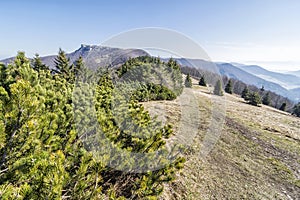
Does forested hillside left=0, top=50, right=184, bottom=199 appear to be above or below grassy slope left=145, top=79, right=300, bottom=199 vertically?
above

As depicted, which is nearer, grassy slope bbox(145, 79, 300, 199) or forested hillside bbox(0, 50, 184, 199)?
forested hillside bbox(0, 50, 184, 199)

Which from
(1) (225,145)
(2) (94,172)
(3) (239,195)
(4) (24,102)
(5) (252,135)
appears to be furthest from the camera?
(5) (252,135)

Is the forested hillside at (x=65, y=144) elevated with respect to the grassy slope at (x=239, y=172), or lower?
elevated

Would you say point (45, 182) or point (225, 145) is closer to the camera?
point (45, 182)

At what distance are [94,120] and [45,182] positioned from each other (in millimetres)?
2521

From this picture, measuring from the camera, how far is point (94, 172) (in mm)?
3662

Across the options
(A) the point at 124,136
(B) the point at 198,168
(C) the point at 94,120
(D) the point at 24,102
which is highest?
(D) the point at 24,102

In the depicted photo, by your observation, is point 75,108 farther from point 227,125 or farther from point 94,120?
point 227,125

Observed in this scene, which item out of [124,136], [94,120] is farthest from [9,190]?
[124,136]

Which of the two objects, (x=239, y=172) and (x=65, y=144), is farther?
(x=239, y=172)

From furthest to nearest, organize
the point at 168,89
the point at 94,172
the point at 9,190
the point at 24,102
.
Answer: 1. the point at 168,89
2. the point at 94,172
3. the point at 24,102
4. the point at 9,190

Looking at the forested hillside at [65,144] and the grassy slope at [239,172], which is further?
the grassy slope at [239,172]

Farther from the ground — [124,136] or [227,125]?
Result: [124,136]

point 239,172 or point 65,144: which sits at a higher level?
point 65,144
